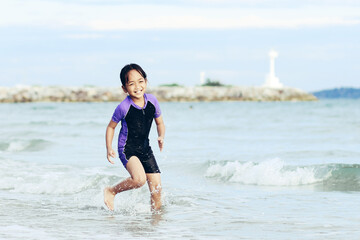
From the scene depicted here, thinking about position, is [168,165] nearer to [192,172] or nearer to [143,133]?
[192,172]

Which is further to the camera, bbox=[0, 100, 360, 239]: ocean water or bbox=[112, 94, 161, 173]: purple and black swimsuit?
bbox=[112, 94, 161, 173]: purple and black swimsuit

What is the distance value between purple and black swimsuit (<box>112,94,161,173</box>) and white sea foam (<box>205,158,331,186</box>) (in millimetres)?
3633

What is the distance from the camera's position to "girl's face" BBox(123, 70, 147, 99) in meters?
6.27

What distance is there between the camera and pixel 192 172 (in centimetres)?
1110

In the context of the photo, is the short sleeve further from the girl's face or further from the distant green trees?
the distant green trees

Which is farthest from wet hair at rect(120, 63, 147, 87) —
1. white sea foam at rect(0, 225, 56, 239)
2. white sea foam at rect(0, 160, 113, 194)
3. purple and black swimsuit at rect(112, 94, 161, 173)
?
white sea foam at rect(0, 160, 113, 194)

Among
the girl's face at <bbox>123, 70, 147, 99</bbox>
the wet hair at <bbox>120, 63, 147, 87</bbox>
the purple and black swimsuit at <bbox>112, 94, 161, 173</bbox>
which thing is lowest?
the purple and black swimsuit at <bbox>112, 94, 161, 173</bbox>

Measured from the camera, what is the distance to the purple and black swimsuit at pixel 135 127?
249 inches

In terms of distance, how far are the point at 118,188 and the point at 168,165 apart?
5261 mm

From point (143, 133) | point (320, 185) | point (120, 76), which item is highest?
point (120, 76)

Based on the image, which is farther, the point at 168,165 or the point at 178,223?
the point at 168,165

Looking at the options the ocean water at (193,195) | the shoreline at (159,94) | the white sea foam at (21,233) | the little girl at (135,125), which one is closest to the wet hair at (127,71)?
the little girl at (135,125)

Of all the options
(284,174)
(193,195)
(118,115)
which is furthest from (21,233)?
(284,174)

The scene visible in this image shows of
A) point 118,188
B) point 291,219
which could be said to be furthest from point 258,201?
point 118,188
